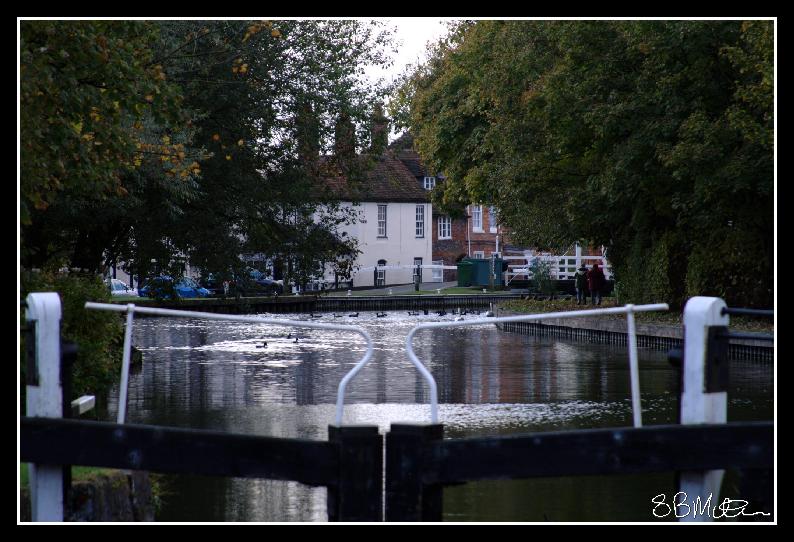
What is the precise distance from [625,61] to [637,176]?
9.20 ft

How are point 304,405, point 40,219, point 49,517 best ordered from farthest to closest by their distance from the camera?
point 40,219 → point 304,405 → point 49,517

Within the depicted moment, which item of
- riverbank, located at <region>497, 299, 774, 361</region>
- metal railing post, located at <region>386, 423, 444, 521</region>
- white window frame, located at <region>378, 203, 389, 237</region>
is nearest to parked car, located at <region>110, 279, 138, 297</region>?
white window frame, located at <region>378, 203, 389, 237</region>

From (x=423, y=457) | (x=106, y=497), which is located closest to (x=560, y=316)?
(x=423, y=457)

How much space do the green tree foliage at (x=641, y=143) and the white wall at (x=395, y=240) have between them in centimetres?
3452

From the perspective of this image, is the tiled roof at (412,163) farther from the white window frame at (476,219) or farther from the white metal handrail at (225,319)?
the white metal handrail at (225,319)

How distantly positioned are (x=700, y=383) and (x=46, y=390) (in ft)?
13.2

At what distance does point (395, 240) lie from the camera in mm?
74062

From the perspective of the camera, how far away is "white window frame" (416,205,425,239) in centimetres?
7506

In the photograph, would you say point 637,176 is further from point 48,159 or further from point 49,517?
point 49,517

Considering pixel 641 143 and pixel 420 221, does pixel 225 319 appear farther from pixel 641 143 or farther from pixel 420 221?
pixel 420 221

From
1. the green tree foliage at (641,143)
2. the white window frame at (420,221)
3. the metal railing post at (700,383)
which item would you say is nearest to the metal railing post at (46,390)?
the metal railing post at (700,383)

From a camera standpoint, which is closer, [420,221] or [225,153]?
[225,153]
